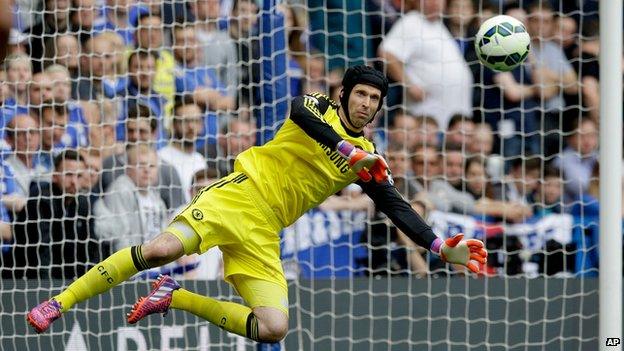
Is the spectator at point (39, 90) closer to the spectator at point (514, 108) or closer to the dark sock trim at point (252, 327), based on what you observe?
the dark sock trim at point (252, 327)

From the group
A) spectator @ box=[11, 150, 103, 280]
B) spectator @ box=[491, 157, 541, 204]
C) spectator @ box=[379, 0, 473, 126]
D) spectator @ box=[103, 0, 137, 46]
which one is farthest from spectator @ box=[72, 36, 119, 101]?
spectator @ box=[491, 157, 541, 204]

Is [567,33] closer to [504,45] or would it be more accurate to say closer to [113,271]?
[504,45]

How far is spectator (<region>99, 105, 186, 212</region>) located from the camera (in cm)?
902

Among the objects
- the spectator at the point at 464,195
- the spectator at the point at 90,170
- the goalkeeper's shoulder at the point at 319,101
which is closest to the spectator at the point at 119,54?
the spectator at the point at 90,170

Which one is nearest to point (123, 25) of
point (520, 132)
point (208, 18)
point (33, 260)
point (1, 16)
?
point (208, 18)

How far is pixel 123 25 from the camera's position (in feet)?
30.4

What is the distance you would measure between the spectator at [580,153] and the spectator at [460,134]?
2.30ft

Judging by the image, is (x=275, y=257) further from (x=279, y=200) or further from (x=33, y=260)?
(x=33, y=260)

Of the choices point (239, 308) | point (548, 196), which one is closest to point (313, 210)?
point (548, 196)

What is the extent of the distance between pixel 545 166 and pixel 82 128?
142 inches

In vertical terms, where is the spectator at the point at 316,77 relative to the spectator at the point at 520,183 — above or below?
above

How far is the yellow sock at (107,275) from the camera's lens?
6.87 m

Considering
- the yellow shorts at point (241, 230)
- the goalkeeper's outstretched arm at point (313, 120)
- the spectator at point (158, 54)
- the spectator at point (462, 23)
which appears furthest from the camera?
the spectator at point (462, 23)

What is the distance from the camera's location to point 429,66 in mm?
9508
